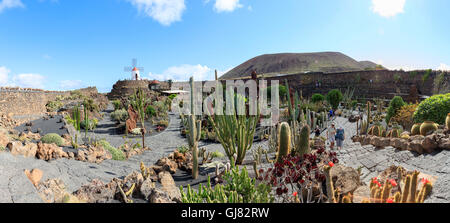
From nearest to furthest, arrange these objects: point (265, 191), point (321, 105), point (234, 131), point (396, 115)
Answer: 1. point (265, 191)
2. point (234, 131)
3. point (396, 115)
4. point (321, 105)

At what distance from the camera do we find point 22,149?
448 cm

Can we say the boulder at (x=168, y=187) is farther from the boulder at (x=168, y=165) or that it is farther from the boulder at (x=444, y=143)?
the boulder at (x=444, y=143)

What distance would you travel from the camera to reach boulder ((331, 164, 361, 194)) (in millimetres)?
3693

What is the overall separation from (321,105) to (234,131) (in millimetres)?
11419

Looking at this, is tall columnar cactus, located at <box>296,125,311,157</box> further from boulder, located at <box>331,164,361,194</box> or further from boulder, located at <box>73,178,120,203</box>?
boulder, located at <box>73,178,120,203</box>

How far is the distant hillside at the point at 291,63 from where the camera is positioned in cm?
6561

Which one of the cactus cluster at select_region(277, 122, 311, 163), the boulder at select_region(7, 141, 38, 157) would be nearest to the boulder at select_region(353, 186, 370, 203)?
the cactus cluster at select_region(277, 122, 311, 163)

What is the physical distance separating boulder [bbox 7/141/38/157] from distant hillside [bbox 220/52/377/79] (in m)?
60.7

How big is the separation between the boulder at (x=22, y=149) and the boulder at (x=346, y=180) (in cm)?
546
